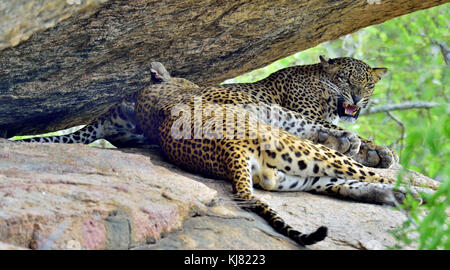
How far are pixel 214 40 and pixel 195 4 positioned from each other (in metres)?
1.21

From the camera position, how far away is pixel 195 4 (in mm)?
7273

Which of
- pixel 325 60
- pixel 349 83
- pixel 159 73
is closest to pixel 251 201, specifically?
pixel 159 73

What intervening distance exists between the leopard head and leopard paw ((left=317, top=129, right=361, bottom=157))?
1206 millimetres

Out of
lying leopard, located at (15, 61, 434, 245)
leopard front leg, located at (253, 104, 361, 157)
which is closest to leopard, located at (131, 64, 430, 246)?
lying leopard, located at (15, 61, 434, 245)

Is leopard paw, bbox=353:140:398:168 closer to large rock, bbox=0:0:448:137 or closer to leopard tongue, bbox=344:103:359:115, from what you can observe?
leopard tongue, bbox=344:103:359:115

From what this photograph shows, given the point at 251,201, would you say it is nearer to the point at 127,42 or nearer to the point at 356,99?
the point at 127,42

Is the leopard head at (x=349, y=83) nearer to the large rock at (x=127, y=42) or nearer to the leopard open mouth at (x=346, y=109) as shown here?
the leopard open mouth at (x=346, y=109)

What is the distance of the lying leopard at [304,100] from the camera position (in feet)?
28.7

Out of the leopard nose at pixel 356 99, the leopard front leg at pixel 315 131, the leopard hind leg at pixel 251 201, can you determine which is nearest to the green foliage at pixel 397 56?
the leopard nose at pixel 356 99

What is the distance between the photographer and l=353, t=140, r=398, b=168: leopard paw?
331 inches

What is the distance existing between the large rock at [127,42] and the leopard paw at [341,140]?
155cm

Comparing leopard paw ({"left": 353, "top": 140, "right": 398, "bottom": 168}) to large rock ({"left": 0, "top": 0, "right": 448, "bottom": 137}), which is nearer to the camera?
large rock ({"left": 0, "top": 0, "right": 448, "bottom": 137})
